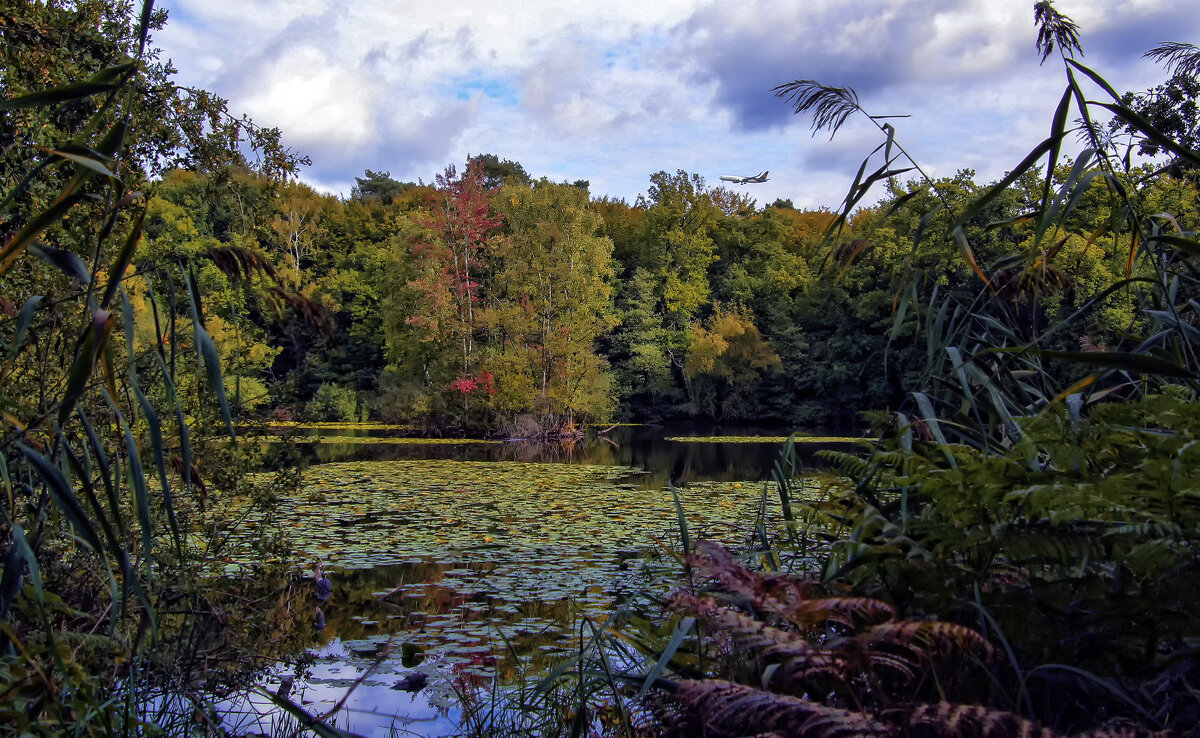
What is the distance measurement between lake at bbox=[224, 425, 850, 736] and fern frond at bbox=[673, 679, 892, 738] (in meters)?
0.92

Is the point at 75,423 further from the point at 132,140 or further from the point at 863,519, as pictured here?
the point at 863,519

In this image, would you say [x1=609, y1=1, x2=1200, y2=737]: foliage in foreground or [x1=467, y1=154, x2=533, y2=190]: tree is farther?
[x1=467, y1=154, x2=533, y2=190]: tree

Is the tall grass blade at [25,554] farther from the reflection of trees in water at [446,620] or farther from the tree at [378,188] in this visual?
the tree at [378,188]

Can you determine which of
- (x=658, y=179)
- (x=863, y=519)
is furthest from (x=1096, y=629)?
(x=658, y=179)

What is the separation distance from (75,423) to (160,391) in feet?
3.23

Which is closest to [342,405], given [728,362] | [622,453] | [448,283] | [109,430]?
[448,283]

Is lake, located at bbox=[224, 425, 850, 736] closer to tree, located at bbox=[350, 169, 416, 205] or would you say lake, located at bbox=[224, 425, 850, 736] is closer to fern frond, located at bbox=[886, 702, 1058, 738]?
fern frond, located at bbox=[886, 702, 1058, 738]

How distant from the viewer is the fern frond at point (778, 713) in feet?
4.24

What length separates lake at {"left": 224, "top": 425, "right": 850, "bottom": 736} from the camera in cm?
417

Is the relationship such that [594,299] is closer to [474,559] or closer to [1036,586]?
[474,559]

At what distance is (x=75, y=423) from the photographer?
3.65 m

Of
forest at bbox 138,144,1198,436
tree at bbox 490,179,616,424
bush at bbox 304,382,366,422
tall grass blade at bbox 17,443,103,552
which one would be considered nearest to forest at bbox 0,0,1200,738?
tall grass blade at bbox 17,443,103,552

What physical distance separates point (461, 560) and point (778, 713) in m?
5.78

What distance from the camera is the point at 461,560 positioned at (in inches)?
271
